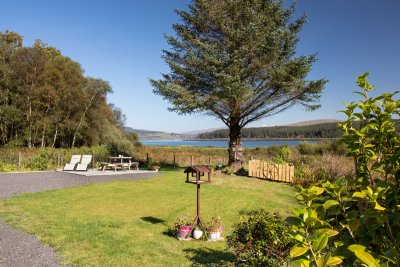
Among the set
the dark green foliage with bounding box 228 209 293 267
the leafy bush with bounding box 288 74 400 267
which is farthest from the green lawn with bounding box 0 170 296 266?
the leafy bush with bounding box 288 74 400 267

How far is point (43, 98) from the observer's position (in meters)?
28.1

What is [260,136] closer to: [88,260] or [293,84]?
[293,84]

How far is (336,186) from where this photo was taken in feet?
5.14

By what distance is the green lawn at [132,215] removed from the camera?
21.3ft

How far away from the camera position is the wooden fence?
1744cm

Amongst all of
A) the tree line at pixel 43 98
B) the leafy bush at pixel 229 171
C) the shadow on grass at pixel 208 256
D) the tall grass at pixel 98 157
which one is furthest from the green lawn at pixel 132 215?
the tree line at pixel 43 98

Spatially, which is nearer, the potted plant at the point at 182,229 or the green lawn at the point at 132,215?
the green lawn at the point at 132,215

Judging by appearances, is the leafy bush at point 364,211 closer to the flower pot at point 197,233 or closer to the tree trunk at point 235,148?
the flower pot at point 197,233

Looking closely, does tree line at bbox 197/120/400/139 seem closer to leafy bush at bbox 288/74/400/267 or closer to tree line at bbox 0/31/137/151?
tree line at bbox 0/31/137/151

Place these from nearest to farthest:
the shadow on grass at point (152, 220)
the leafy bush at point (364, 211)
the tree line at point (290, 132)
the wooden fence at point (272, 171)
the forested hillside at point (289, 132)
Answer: the leafy bush at point (364, 211) < the shadow on grass at point (152, 220) < the wooden fence at point (272, 171) < the tree line at point (290, 132) < the forested hillside at point (289, 132)

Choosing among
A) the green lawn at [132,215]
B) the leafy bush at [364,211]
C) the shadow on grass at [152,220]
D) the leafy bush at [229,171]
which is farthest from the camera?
the leafy bush at [229,171]

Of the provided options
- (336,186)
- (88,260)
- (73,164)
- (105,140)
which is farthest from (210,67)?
(105,140)

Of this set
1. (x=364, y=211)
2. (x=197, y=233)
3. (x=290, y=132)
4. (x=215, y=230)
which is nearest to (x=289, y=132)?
(x=290, y=132)

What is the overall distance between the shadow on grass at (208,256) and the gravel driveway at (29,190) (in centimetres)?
261
